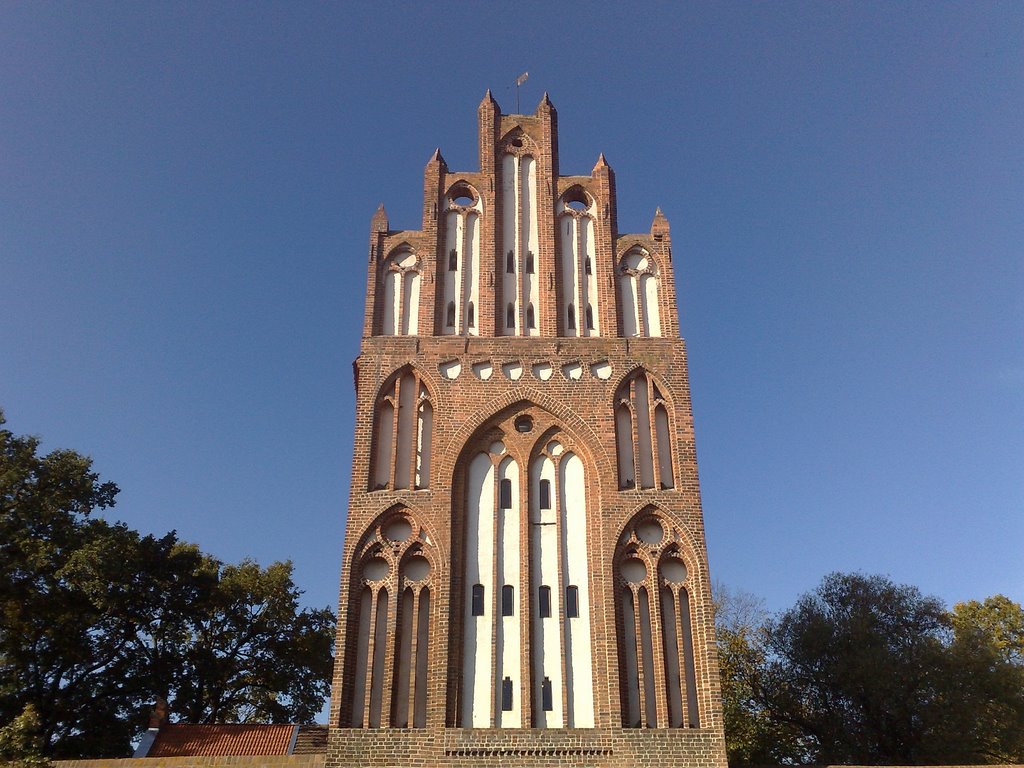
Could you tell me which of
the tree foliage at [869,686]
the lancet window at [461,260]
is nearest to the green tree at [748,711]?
the tree foliage at [869,686]

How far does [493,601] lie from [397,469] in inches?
130

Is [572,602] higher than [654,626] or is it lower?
higher

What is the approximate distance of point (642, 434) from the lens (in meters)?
17.4

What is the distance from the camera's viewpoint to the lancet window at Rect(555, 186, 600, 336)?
61.3ft

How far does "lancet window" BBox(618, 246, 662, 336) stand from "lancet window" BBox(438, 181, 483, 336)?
3.45 metres

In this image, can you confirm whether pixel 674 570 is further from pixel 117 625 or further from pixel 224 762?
pixel 117 625

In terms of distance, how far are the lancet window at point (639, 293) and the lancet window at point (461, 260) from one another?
3.45 metres

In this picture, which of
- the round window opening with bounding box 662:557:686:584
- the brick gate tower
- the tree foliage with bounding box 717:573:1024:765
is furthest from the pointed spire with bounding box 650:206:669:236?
the tree foliage with bounding box 717:573:1024:765

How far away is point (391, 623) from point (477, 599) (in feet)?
5.48

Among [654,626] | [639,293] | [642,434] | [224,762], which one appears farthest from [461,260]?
[224,762]

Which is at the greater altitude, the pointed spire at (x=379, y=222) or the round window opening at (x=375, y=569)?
the pointed spire at (x=379, y=222)

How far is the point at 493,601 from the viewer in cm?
1552

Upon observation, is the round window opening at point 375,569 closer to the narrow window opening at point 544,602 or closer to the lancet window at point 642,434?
the narrow window opening at point 544,602

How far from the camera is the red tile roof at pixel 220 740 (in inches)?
837
